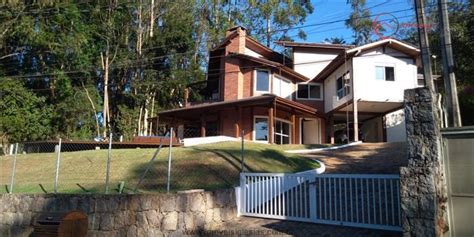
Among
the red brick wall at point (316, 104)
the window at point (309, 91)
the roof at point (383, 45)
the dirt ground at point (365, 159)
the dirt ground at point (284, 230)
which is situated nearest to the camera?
the dirt ground at point (284, 230)

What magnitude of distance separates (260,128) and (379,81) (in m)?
8.20

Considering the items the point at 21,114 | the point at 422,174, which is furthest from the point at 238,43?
the point at 422,174

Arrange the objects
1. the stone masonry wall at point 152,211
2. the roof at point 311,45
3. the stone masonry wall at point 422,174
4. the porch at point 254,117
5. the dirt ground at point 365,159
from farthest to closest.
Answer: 1. the roof at point 311,45
2. the porch at point 254,117
3. the dirt ground at point 365,159
4. the stone masonry wall at point 152,211
5. the stone masonry wall at point 422,174

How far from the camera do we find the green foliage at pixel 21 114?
2883cm

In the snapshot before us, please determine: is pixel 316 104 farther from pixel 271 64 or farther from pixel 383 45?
pixel 383 45

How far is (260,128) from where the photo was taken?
88.6 feet

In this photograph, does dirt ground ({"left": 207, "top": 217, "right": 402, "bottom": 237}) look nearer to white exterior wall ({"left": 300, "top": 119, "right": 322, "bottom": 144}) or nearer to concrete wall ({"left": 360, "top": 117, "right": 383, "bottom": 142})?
white exterior wall ({"left": 300, "top": 119, "right": 322, "bottom": 144})

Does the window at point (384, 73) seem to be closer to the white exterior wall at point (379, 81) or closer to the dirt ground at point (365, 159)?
the white exterior wall at point (379, 81)

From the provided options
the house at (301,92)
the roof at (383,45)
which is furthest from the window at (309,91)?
the roof at (383,45)

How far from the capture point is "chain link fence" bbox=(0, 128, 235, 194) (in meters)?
11.5

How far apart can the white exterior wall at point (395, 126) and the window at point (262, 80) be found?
30.4ft

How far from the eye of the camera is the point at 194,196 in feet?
32.3

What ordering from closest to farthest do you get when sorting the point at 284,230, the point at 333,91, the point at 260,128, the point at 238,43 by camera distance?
the point at 284,230, the point at 260,128, the point at 333,91, the point at 238,43

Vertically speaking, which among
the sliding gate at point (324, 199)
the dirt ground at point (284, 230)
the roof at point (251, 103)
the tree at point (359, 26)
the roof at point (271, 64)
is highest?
the tree at point (359, 26)
